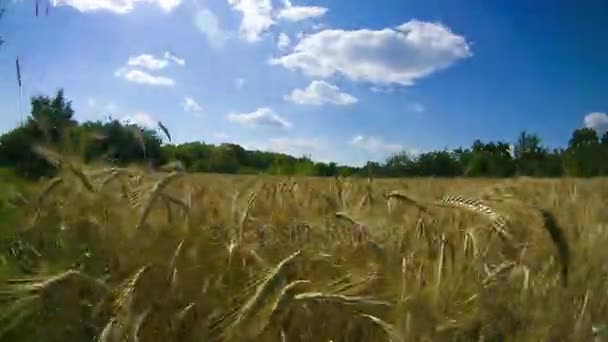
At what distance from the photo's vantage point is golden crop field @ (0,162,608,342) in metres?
1.32

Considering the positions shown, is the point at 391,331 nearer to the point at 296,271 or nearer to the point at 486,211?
the point at 296,271

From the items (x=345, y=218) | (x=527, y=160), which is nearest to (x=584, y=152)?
(x=527, y=160)

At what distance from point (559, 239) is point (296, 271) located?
27.8 inches

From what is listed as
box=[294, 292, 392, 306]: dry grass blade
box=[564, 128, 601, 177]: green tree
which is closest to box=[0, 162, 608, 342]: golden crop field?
box=[294, 292, 392, 306]: dry grass blade

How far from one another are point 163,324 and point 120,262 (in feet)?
1.29

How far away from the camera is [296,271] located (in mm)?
1561

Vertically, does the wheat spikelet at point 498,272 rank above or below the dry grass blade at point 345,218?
below

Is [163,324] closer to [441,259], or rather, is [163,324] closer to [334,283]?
[334,283]

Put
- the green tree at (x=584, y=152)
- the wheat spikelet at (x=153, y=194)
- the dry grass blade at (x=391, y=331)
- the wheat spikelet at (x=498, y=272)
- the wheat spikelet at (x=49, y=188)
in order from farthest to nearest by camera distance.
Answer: the green tree at (x=584, y=152) < the wheat spikelet at (x=49, y=188) < the wheat spikelet at (x=153, y=194) < the wheat spikelet at (x=498, y=272) < the dry grass blade at (x=391, y=331)

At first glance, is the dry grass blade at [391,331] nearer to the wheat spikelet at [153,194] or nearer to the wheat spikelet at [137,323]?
the wheat spikelet at [137,323]

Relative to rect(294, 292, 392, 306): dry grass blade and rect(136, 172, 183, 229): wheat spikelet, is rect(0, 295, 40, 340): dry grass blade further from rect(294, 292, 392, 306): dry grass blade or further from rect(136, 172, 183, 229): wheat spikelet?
rect(294, 292, 392, 306): dry grass blade

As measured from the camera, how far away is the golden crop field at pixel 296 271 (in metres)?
1.32

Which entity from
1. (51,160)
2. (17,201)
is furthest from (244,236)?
(17,201)

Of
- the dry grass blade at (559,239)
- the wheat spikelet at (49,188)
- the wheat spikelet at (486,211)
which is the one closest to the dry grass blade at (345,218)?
the wheat spikelet at (486,211)
